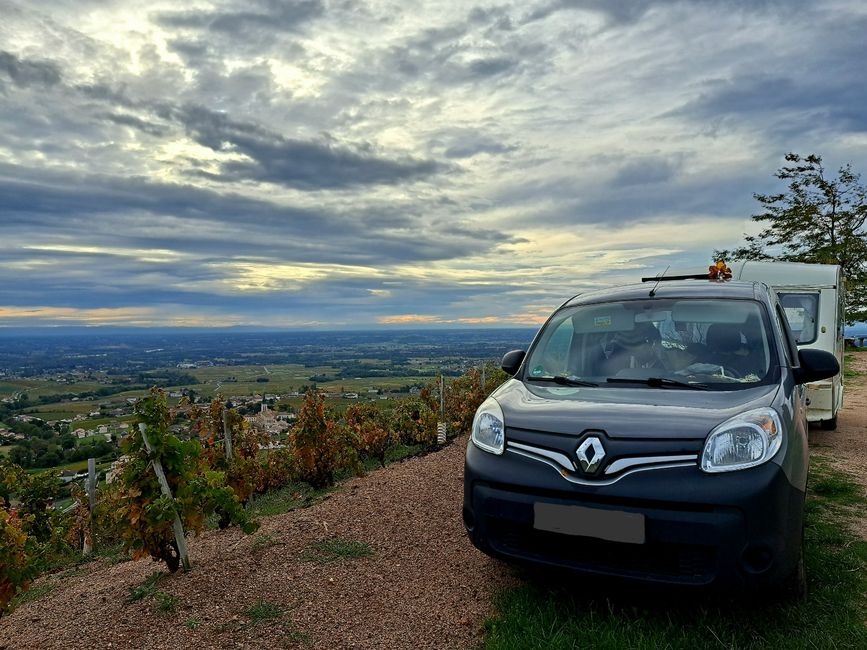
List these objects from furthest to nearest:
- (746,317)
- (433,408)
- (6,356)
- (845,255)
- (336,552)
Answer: (6,356), (845,255), (433,408), (336,552), (746,317)

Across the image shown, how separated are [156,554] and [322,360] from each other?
62.3 m

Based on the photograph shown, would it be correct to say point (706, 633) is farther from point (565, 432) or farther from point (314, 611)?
point (314, 611)

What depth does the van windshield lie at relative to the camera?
350cm

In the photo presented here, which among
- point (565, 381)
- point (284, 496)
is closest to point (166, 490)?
point (565, 381)

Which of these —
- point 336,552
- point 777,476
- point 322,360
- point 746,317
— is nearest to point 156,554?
point 336,552

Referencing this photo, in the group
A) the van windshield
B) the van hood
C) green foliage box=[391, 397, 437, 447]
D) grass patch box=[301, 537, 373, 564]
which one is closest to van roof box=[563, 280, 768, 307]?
the van windshield

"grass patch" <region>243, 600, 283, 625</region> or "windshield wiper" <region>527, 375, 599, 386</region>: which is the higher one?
"windshield wiper" <region>527, 375, 599, 386</region>

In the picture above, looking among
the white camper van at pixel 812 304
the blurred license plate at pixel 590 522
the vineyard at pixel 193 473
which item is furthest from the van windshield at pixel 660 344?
the white camper van at pixel 812 304

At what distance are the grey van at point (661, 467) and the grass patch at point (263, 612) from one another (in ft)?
4.05

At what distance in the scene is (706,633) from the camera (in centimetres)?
284

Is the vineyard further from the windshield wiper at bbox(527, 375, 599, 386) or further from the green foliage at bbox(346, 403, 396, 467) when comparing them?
the windshield wiper at bbox(527, 375, 599, 386)

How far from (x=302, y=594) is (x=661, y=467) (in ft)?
7.61

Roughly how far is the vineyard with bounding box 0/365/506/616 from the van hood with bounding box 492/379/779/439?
7.99ft

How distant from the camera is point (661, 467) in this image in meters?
2.63
